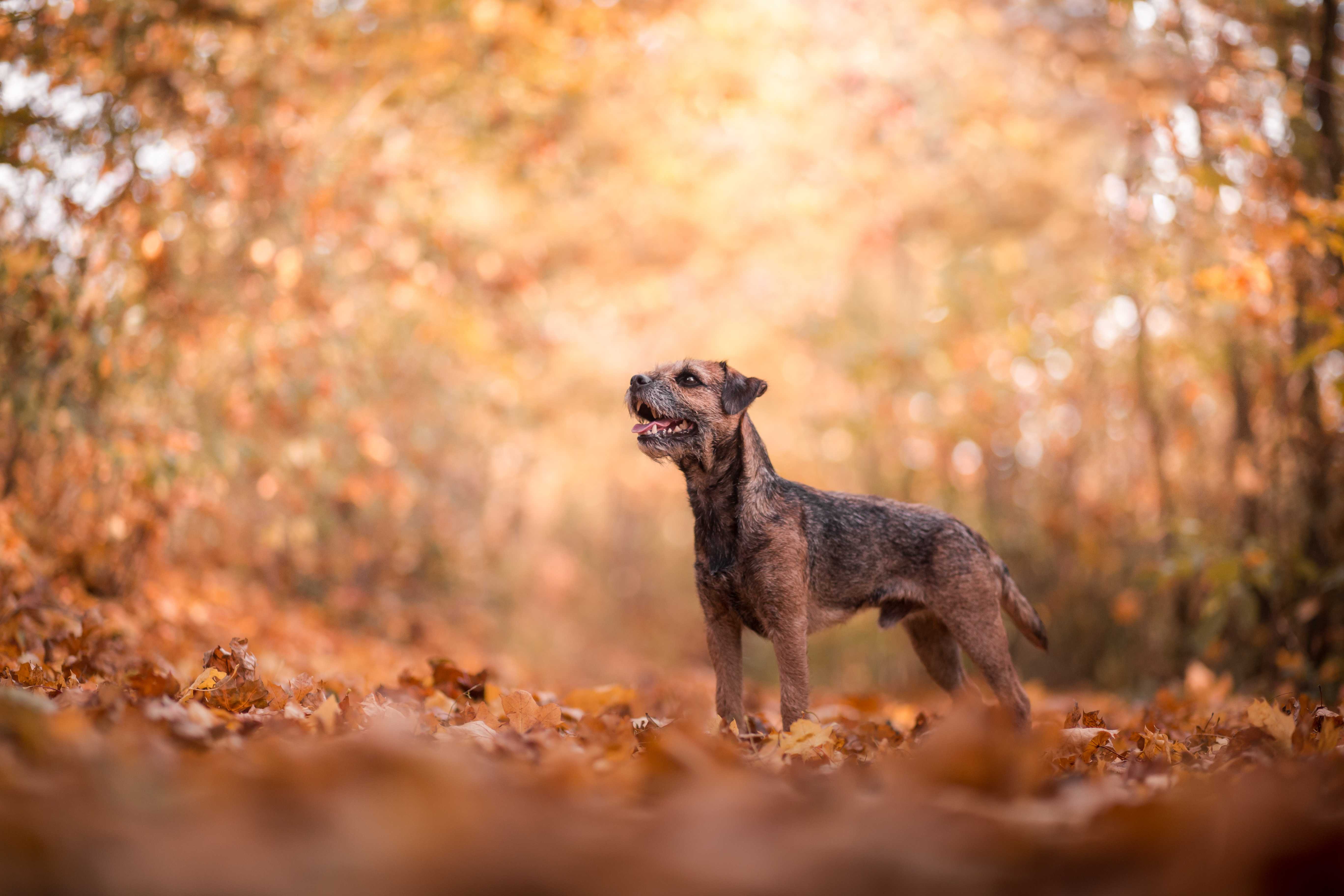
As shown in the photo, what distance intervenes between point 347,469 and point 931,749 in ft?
31.7

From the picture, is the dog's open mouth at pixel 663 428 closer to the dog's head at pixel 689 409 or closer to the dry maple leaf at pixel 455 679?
the dog's head at pixel 689 409

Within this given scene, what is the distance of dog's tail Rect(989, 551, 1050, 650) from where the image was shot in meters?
5.08

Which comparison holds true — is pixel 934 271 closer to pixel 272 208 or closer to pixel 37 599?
pixel 272 208

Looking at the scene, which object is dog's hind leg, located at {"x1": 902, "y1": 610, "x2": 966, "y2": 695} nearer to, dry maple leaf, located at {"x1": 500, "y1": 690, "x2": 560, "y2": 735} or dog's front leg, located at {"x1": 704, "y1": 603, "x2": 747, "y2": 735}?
dog's front leg, located at {"x1": 704, "y1": 603, "x2": 747, "y2": 735}

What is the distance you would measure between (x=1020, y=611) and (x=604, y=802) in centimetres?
374

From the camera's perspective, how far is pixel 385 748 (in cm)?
190

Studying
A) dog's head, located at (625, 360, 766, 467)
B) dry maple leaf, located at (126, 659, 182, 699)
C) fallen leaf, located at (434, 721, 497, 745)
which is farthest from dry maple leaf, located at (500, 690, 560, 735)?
dog's head, located at (625, 360, 766, 467)

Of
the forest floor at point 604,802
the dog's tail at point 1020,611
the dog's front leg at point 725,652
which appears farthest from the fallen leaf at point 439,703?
the dog's tail at point 1020,611

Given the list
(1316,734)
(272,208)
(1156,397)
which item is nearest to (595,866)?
(1316,734)

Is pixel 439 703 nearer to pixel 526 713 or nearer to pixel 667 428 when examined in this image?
pixel 526 713

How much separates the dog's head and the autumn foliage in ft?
4.41

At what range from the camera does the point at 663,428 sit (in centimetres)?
462

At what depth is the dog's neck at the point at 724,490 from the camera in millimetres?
4473

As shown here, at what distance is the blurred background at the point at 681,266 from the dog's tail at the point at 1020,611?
6.94 ft
